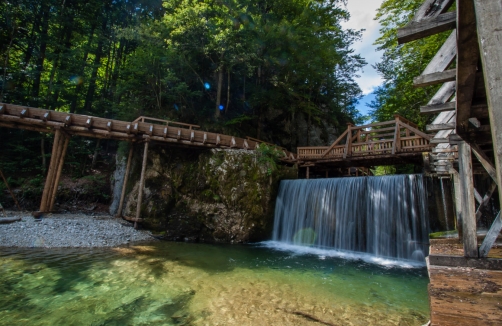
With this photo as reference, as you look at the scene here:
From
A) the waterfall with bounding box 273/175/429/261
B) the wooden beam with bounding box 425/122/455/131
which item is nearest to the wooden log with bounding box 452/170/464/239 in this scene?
the wooden beam with bounding box 425/122/455/131

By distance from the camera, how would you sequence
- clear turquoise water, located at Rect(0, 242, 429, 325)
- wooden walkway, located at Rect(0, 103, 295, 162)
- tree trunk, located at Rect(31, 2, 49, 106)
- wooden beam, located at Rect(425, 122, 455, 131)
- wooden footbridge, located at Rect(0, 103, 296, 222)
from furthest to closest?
1. tree trunk, located at Rect(31, 2, 49, 106)
2. wooden footbridge, located at Rect(0, 103, 296, 222)
3. wooden walkway, located at Rect(0, 103, 295, 162)
4. clear turquoise water, located at Rect(0, 242, 429, 325)
5. wooden beam, located at Rect(425, 122, 455, 131)

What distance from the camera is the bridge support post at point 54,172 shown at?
12.1 m

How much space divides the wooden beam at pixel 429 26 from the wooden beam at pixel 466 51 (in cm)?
24

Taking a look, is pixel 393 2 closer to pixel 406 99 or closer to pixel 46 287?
pixel 406 99

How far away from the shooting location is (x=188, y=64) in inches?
703

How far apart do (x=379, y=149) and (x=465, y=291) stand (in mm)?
12362

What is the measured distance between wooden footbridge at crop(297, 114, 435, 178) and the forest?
323cm

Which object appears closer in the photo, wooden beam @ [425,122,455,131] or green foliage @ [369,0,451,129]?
wooden beam @ [425,122,455,131]

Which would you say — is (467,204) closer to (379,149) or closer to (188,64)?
(379,149)

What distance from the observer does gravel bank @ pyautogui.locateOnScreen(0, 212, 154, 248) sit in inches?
355

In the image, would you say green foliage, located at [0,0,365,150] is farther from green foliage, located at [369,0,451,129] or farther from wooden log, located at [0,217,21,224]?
wooden log, located at [0,217,21,224]

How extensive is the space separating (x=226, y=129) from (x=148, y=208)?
860cm

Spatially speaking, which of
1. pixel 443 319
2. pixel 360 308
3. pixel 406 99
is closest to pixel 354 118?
pixel 406 99

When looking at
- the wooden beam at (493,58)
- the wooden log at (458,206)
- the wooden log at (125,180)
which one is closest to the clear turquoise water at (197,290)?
the wooden log at (458,206)
